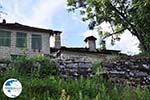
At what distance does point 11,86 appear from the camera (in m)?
7.85

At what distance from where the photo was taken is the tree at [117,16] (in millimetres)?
32969

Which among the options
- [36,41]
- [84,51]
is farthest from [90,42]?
[36,41]

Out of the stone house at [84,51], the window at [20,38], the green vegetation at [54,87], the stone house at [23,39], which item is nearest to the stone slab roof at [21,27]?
the stone house at [23,39]

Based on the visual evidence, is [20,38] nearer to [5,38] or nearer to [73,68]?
[5,38]

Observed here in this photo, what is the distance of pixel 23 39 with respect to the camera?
46406mm

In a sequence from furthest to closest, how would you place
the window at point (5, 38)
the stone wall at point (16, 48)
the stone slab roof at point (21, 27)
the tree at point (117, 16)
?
the window at point (5, 38), the stone slab roof at point (21, 27), the stone wall at point (16, 48), the tree at point (117, 16)

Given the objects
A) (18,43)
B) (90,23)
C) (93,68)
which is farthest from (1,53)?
(93,68)

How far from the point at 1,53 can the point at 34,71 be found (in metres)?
32.5

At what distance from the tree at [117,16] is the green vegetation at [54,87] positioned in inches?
778

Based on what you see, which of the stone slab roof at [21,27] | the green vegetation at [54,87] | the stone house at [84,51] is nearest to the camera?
the green vegetation at [54,87]

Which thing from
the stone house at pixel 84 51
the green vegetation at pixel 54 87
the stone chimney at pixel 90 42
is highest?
the stone chimney at pixel 90 42

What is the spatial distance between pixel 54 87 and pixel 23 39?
36.3 m

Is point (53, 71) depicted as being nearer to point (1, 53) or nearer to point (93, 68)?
point (93, 68)

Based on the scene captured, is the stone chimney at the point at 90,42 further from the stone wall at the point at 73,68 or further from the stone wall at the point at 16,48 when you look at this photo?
the stone wall at the point at 73,68
